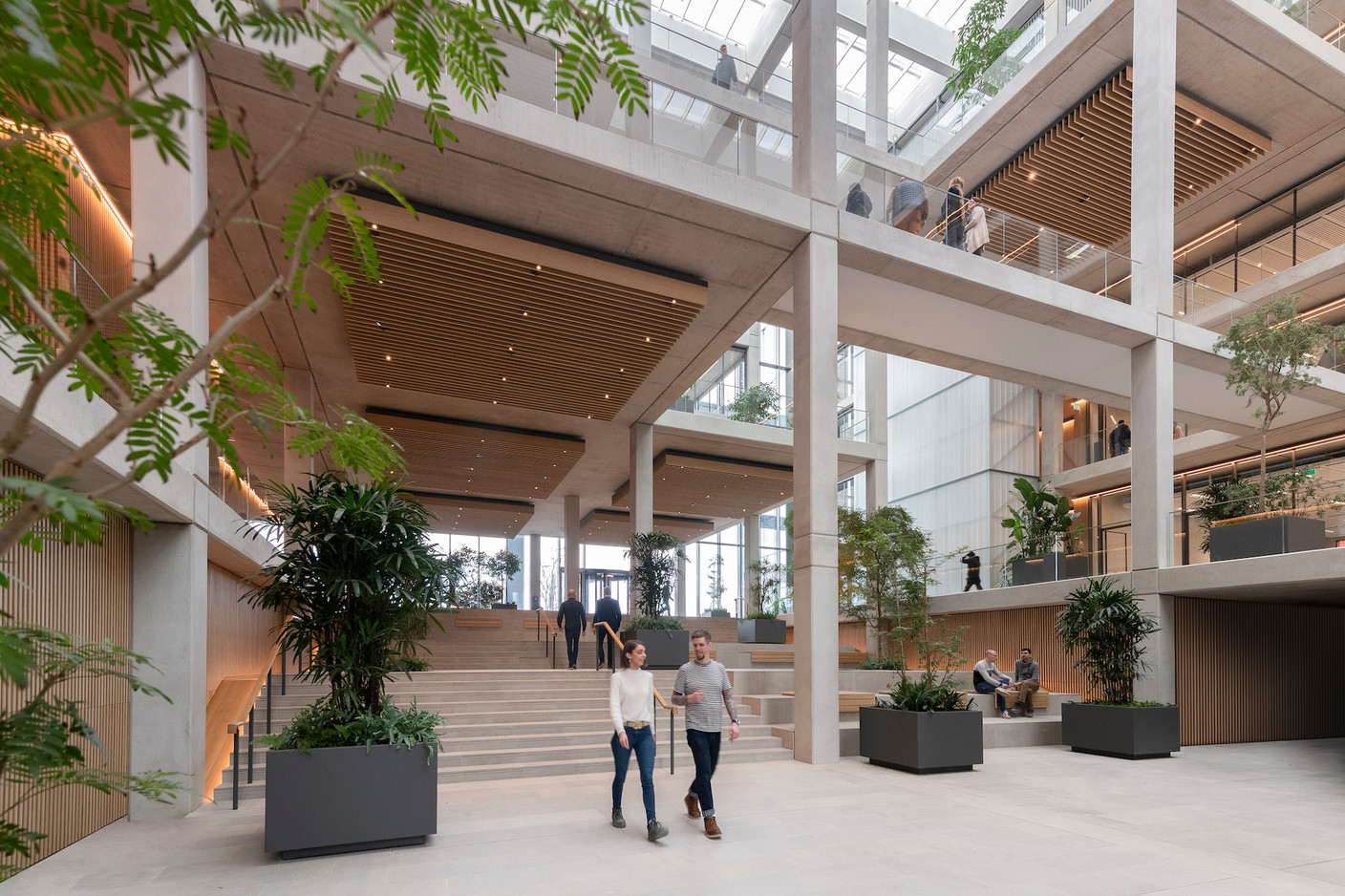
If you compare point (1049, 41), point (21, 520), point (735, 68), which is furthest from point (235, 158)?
point (1049, 41)

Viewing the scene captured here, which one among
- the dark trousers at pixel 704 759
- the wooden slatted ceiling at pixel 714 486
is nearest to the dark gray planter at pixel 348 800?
the dark trousers at pixel 704 759

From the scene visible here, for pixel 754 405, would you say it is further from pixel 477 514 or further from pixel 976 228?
pixel 477 514

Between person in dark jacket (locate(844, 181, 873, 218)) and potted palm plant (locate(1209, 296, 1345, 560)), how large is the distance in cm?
613

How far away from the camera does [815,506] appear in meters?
10.3

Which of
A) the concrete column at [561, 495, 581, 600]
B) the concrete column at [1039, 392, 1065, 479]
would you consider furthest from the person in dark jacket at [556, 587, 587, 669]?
the concrete column at [1039, 392, 1065, 479]

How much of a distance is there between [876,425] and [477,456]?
33.3 ft

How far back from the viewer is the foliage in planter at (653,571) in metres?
16.0

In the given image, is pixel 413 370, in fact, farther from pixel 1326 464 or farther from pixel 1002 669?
pixel 1326 464

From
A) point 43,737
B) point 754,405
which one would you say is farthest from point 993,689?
point 43,737

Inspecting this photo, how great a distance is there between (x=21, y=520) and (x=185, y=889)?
14.8 ft

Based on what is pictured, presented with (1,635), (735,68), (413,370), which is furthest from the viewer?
(413,370)

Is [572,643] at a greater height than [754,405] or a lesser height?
lesser

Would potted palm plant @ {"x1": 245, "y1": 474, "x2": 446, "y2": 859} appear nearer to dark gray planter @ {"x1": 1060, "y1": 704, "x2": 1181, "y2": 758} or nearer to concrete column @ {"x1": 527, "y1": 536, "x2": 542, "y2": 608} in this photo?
dark gray planter @ {"x1": 1060, "y1": 704, "x2": 1181, "y2": 758}

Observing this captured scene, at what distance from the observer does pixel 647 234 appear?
1101 cm
